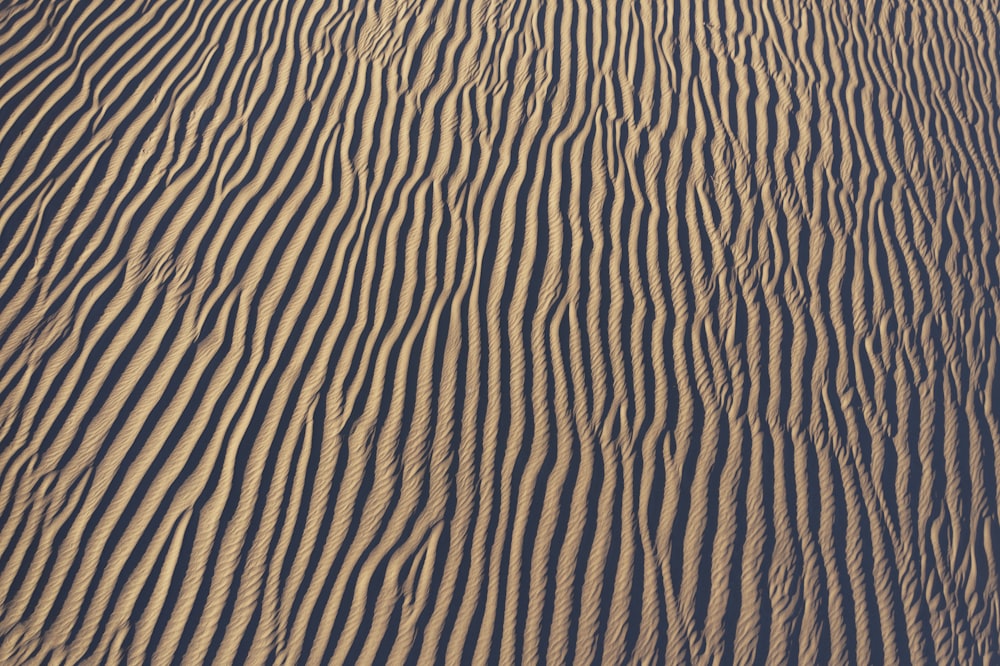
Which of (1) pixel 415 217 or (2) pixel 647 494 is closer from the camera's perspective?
(2) pixel 647 494

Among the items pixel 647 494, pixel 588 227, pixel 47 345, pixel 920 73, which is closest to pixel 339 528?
pixel 647 494

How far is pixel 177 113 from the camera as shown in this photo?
5.13 m

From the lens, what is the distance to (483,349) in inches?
164

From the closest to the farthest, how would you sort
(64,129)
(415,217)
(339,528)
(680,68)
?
(339,528), (415,217), (64,129), (680,68)

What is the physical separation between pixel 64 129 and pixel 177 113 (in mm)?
702

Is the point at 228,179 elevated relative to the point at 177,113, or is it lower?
lower

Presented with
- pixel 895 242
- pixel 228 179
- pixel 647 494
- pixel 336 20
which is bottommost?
pixel 647 494

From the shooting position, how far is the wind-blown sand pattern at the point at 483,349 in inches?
141

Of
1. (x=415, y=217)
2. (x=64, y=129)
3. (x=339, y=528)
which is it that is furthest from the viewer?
(x=64, y=129)

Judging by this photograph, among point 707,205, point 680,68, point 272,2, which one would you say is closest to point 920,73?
point 680,68

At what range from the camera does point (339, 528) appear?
366 cm

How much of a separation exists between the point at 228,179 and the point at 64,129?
1.18 meters

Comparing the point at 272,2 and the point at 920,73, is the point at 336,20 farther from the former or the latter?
the point at 920,73

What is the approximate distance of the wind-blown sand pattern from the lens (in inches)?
141
